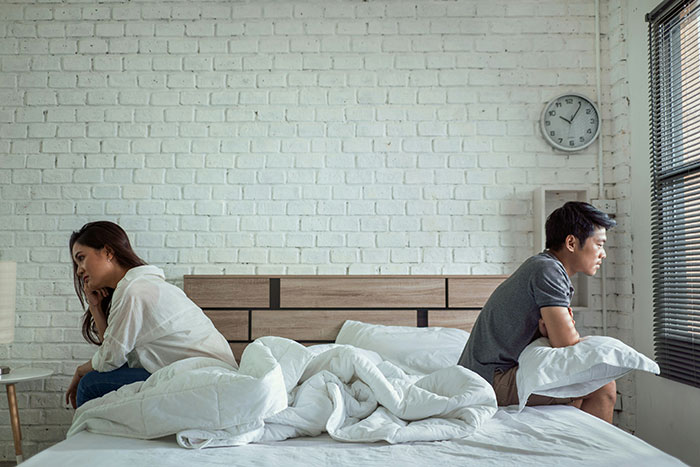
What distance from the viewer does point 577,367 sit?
1.86m

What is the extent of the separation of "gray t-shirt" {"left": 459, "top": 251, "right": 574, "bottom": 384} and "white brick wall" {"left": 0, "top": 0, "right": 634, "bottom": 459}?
49.5 inches

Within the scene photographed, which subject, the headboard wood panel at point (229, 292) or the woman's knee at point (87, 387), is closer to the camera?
the woman's knee at point (87, 387)

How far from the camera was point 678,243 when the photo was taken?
2865 mm

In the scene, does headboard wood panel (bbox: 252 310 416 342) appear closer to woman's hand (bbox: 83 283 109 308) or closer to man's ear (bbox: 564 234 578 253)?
woman's hand (bbox: 83 283 109 308)

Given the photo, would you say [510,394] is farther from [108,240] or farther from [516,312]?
[108,240]

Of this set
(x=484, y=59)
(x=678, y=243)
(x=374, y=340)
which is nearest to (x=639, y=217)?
(x=678, y=243)

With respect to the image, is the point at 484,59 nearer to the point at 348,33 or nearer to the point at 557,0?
the point at 557,0

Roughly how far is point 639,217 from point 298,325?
6.33 feet

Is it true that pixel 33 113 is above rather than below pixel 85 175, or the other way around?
above

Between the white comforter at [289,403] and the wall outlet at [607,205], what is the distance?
2.09m

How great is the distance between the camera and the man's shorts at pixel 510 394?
2.05 meters

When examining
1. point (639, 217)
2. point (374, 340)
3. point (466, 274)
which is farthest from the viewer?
point (466, 274)

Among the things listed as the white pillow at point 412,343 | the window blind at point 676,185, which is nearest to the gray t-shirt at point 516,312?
the white pillow at point 412,343

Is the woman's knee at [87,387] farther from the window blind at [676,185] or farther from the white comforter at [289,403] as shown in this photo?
the window blind at [676,185]
